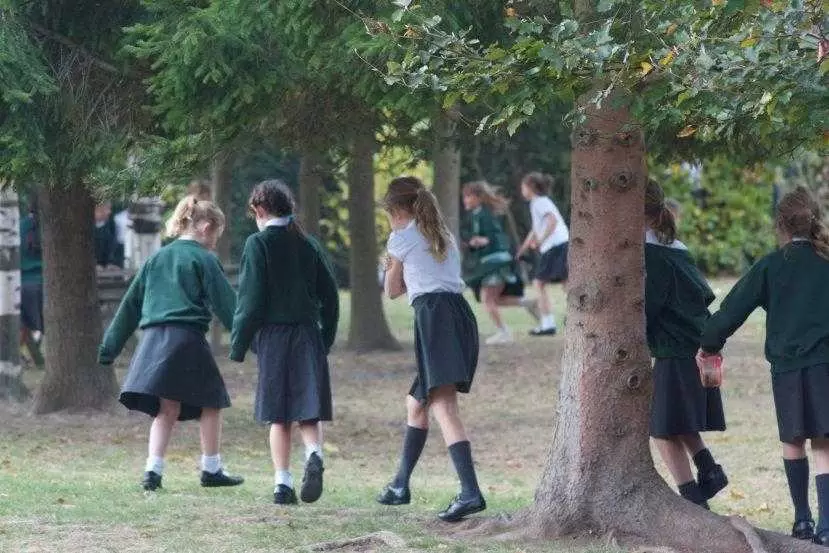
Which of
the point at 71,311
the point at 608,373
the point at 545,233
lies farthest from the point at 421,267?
the point at 545,233

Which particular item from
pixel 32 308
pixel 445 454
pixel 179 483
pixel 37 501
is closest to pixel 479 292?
pixel 32 308

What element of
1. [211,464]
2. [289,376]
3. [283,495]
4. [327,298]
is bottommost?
[283,495]

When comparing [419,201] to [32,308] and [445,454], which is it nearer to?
[445,454]

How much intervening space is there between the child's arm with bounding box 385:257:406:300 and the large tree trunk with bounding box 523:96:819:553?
3.13ft

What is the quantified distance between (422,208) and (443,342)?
65 cm

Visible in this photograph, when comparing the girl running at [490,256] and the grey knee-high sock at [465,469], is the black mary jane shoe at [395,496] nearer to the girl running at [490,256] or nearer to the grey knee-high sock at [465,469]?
the grey knee-high sock at [465,469]

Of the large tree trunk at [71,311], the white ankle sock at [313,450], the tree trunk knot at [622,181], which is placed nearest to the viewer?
the tree trunk knot at [622,181]

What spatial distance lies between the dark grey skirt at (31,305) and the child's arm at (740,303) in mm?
9981

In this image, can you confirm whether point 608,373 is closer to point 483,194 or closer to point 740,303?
point 740,303

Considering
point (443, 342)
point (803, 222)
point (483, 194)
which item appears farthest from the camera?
point (483, 194)

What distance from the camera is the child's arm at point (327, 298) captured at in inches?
315

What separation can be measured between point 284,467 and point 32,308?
8.41 meters

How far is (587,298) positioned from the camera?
6.82 m

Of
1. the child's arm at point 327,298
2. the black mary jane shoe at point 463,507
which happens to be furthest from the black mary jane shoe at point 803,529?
the child's arm at point 327,298
